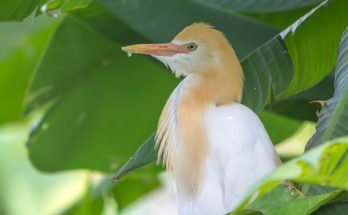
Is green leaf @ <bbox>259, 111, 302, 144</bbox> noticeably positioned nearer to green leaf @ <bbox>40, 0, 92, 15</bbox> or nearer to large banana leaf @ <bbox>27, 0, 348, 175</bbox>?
large banana leaf @ <bbox>27, 0, 348, 175</bbox>

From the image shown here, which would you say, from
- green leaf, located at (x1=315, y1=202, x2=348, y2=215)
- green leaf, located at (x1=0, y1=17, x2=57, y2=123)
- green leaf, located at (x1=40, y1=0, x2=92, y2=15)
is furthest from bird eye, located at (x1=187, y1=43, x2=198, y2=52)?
green leaf, located at (x1=0, y1=17, x2=57, y2=123)

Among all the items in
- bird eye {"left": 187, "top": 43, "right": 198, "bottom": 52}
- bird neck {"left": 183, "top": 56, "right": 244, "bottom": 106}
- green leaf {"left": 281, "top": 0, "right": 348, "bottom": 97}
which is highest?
green leaf {"left": 281, "top": 0, "right": 348, "bottom": 97}

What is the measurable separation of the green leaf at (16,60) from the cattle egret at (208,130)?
0.92 metres

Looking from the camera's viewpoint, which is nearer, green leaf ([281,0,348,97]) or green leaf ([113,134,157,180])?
green leaf ([113,134,157,180])

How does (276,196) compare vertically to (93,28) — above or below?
above

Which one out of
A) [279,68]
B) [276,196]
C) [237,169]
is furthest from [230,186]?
[276,196]

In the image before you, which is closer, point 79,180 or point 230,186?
point 230,186

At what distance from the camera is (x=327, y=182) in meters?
1.06

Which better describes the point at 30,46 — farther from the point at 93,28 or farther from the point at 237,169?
the point at 237,169

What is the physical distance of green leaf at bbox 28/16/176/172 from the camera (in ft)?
7.64

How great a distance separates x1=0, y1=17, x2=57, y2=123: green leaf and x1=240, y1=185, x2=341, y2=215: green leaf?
1.68 metres

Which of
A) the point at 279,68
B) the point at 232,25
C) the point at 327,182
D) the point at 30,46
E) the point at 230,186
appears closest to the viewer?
the point at 327,182

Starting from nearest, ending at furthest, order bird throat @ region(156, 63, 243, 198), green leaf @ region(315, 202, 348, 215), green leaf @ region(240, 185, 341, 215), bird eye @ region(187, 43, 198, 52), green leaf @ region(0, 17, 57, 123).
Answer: green leaf @ region(240, 185, 341, 215), green leaf @ region(315, 202, 348, 215), bird throat @ region(156, 63, 243, 198), bird eye @ region(187, 43, 198, 52), green leaf @ region(0, 17, 57, 123)

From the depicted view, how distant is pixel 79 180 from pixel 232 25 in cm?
183
